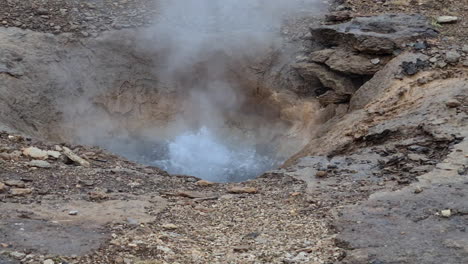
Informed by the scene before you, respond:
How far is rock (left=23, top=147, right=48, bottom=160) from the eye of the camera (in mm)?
5148

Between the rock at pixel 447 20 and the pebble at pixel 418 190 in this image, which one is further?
the rock at pixel 447 20

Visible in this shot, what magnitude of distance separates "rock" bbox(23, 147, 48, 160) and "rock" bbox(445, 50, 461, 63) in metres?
4.36

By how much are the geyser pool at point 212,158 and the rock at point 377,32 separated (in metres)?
1.76

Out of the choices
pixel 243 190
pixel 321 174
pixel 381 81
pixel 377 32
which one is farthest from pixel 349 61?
pixel 243 190

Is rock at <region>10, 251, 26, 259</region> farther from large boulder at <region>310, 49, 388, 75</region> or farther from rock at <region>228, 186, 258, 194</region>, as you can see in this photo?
large boulder at <region>310, 49, 388, 75</region>

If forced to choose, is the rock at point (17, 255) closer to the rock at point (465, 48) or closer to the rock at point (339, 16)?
the rock at point (465, 48)

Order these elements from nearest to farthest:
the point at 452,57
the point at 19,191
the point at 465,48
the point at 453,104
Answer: the point at 19,191
the point at 453,104
the point at 452,57
the point at 465,48

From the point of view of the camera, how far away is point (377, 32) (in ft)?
23.4

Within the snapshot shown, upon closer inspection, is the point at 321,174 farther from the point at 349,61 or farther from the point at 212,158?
the point at 212,158

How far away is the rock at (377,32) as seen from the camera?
22.8 feet

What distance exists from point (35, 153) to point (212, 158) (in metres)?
3.01

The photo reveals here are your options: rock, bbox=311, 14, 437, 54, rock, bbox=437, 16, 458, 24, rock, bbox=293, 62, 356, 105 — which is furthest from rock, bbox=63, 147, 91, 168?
rock, bbox=437, 16, 458, 24

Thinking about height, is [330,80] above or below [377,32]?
below

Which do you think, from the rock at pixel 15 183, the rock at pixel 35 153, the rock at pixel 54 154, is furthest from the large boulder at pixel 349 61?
the rock at pixel 15 183
